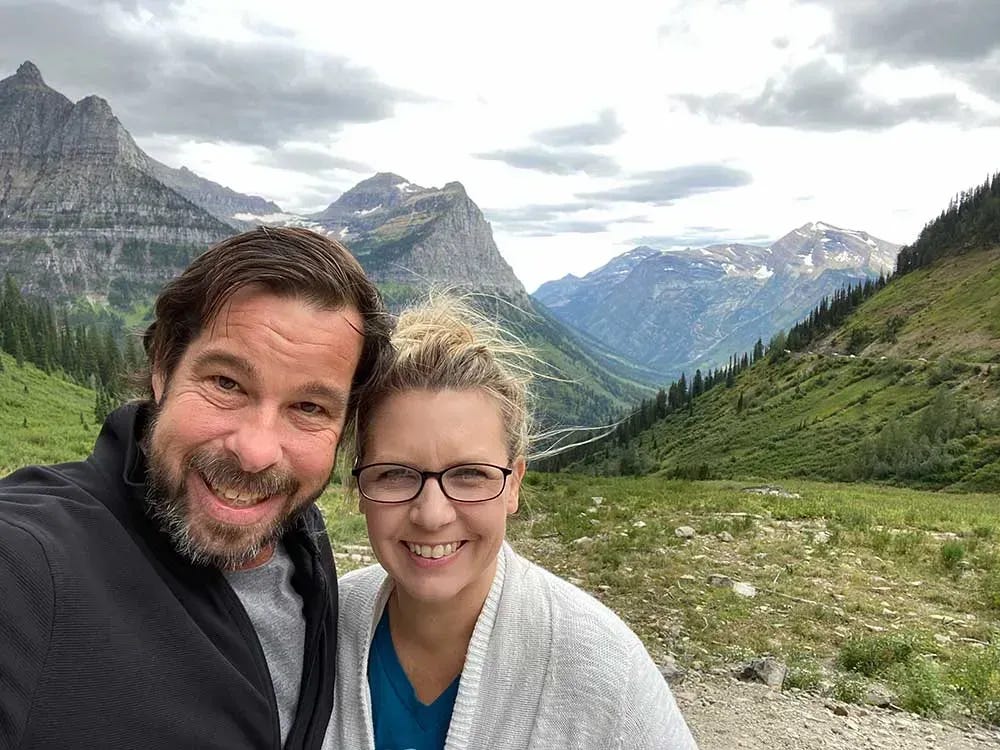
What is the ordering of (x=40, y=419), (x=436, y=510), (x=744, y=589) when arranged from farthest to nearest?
(x=40, y=419), (x=744, y=589), (x=436, y=510)

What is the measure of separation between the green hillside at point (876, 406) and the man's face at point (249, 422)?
34296mm

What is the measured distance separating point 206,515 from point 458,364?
990 millimetres

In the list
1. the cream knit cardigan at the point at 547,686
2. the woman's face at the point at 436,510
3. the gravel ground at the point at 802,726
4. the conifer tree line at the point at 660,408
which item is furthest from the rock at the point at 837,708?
the conifer tree line at the point at 660,408

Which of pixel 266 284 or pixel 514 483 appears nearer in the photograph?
pixel 266 284

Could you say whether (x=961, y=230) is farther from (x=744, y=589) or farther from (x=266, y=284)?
(x=266, y=284)

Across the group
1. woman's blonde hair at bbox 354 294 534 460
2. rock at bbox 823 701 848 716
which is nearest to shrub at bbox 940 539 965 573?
rock at bbox 823 701 848 716

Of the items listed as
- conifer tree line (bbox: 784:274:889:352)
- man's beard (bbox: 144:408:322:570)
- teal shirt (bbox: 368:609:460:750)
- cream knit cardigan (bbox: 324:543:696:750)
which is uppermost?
conifer tree line (bbox: 784:274:889:352)

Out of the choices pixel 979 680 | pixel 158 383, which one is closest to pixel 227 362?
pixel 158 383

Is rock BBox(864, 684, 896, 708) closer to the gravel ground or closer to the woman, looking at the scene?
the gravel ground

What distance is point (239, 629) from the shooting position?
208 cm

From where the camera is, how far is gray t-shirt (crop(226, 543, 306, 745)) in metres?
2.23

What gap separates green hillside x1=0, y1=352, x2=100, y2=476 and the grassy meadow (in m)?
16.7

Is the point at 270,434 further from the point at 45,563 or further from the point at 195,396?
the point at 45,563

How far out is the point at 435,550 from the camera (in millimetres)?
2244
